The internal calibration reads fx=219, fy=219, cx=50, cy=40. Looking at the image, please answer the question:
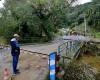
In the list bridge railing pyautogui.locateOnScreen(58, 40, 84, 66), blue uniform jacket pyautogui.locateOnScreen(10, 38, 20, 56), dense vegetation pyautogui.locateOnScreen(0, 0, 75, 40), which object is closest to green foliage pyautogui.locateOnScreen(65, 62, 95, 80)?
bridge railing pyautogui.locateOnScreen(58, 40, 84, 66)

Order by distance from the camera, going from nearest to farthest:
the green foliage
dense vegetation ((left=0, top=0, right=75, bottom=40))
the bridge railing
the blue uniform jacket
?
the blue uniform jacket < the green foliage < the bridge railing < dense vegetation ((left=0, top=0, right=75, bottom=40))

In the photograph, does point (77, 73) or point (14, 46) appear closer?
point (14, 46)

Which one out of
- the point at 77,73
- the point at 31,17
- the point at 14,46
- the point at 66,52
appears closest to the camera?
the point at 14,46

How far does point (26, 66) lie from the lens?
10766 millimetres

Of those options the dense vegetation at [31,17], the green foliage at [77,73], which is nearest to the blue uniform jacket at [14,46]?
the green foliage at [77,73]

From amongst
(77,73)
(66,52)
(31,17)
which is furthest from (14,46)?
(31,17)

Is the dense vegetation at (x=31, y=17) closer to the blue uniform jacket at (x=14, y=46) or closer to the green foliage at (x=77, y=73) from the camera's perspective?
the blue uniform jacket at (x=14, y=46)

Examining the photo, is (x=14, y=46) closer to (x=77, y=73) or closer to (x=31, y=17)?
(x=77, y=73)

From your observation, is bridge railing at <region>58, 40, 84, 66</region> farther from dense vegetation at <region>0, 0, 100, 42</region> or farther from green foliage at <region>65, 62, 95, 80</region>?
dense vegetation at <region>0, 0, 100, 42</region>

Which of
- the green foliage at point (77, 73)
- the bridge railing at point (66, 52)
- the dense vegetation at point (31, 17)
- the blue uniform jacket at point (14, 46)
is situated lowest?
the green foliage at point (77, 73)

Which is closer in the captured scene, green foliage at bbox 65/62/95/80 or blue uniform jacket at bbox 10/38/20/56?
blue uniform jacket at bbox 10/38/20/56

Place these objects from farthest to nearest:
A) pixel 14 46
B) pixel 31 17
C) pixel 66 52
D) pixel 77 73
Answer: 1. pixel 31 17
2. pixel 66 52
3. pixel 77 73
4. pixel 14 46

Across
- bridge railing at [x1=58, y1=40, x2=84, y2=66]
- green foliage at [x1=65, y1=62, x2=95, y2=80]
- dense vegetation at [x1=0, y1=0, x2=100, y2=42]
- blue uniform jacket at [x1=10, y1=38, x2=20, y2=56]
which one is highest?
dense vegetation at [x1=0, y1=0, x2=100, y2=42]

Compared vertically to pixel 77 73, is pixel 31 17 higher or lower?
higher
